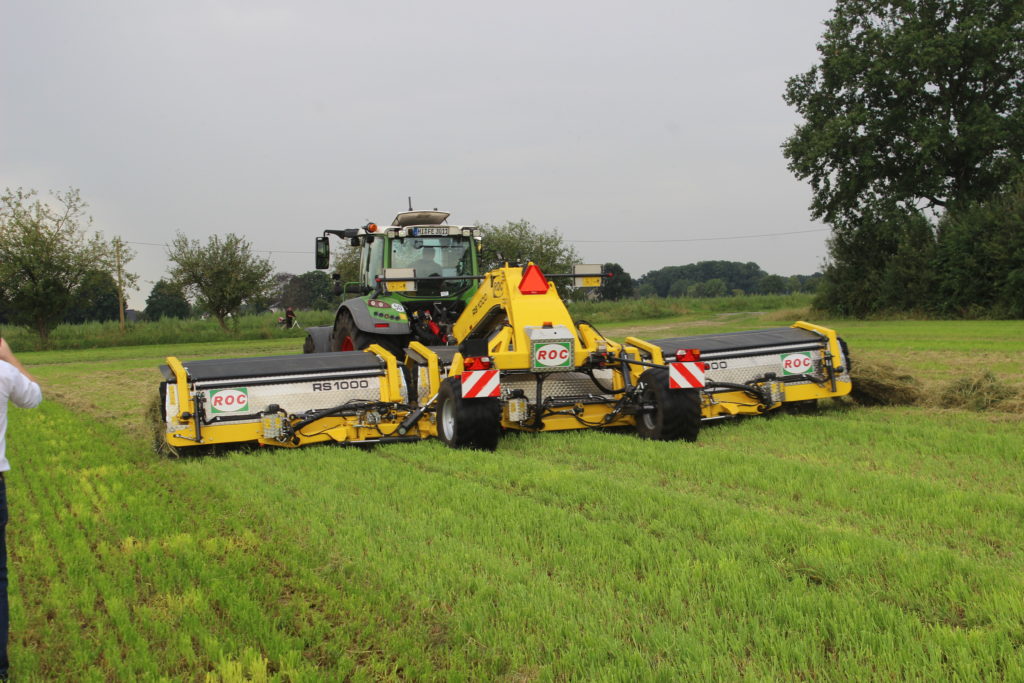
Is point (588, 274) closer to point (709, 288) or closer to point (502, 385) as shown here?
point (502, 385)

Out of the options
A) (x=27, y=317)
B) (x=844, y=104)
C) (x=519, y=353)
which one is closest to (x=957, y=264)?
(x=844, y=104)

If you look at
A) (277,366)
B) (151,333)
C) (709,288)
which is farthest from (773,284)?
(277,366)

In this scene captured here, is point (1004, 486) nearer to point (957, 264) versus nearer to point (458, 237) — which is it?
point (458, 237)

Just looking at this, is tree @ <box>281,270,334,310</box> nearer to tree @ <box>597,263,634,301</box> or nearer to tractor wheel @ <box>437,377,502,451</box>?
tree @ <box>597,263,634,301</box>

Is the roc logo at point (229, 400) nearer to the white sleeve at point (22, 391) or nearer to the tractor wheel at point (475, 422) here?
the tractor wheel at point (475, 422)

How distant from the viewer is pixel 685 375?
7.61 m

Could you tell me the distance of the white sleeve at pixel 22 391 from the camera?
10.5ft

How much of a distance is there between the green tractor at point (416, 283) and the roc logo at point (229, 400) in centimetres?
247

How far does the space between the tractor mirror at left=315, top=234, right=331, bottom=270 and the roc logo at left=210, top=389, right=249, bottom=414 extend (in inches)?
140

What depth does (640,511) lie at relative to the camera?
195 inches

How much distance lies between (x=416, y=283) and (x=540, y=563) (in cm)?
669

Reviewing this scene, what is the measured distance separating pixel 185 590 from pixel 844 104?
35.1m

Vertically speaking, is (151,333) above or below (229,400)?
above

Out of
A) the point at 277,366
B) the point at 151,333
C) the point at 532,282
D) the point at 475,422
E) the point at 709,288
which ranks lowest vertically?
the point at 475,422
